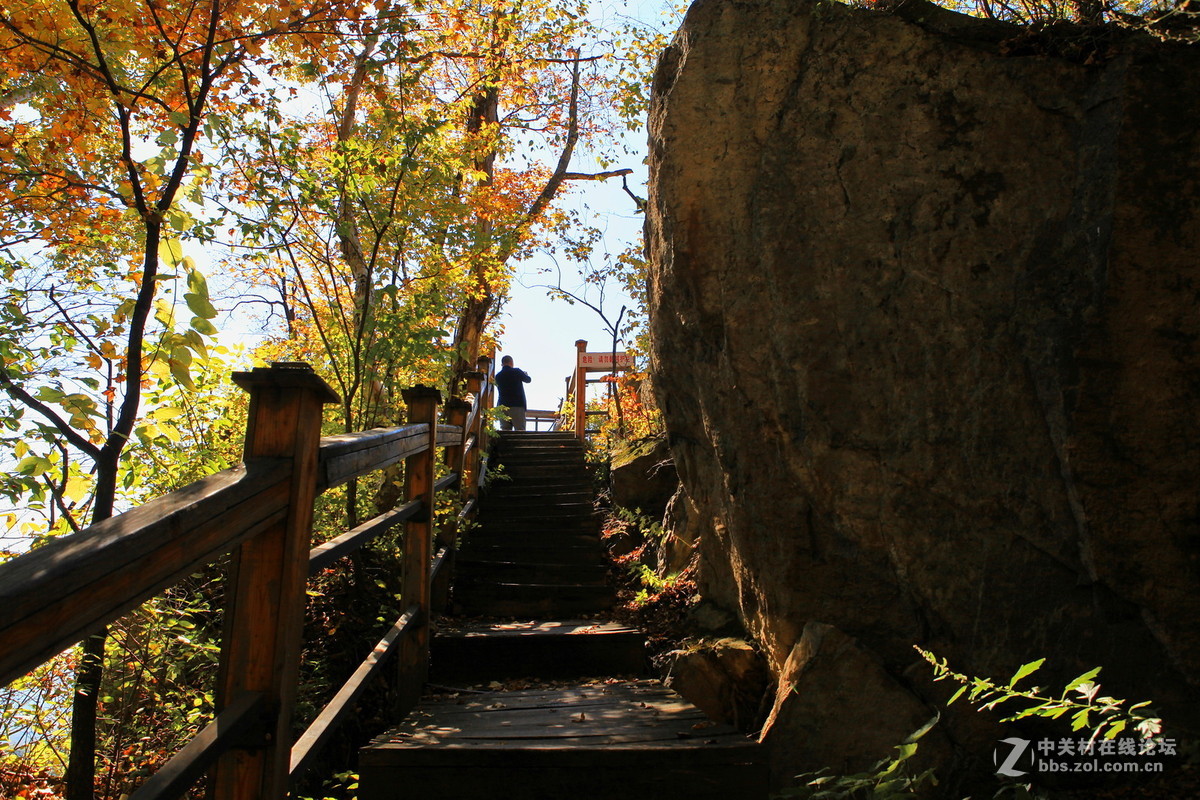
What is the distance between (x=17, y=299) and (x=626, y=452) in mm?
5708

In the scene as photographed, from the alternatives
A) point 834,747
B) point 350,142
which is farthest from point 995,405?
point 350,142

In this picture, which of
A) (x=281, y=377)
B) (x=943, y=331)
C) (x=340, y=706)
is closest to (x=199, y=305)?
(x=281, y=377)

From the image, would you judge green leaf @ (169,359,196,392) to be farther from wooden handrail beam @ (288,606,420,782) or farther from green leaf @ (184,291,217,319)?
wooden handrail beam @ (288,606,420,782)

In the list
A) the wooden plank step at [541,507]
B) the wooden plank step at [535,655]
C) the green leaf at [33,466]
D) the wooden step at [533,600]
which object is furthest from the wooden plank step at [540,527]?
the green leaf at [33,466]

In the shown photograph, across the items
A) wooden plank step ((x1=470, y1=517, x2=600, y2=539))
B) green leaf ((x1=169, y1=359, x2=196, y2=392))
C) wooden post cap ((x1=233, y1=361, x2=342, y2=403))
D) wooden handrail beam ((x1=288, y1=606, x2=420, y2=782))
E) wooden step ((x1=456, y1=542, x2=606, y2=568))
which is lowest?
wooden step ((x1=456, y1=542, x2=606, y2=568))

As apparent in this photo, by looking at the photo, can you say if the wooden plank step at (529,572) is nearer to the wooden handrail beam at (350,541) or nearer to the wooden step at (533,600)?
the wooden step at (533,600)

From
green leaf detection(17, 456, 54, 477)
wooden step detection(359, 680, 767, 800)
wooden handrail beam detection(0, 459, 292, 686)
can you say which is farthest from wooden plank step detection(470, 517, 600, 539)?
wooden handrail beam detection(0, 459, 292, 686)

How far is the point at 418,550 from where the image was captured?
3.98 m

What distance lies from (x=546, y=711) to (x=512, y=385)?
11169 mm

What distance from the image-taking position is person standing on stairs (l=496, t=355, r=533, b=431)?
1467cm

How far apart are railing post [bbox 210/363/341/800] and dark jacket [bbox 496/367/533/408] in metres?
12.7

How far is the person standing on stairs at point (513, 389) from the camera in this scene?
48.1 ft

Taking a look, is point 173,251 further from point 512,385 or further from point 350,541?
point 512,385

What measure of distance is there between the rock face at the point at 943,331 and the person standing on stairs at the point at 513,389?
34.5 feet
